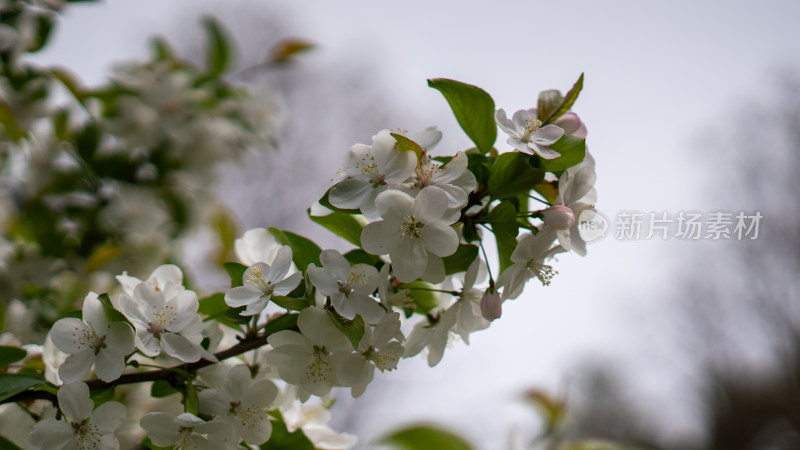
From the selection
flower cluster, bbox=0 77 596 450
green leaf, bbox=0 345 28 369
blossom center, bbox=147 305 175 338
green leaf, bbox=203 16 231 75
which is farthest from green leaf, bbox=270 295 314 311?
green leaf, bbox=203 16 231 75

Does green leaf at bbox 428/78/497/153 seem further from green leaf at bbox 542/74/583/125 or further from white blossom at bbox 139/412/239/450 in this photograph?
white blossom at bbox 139/412/239/450

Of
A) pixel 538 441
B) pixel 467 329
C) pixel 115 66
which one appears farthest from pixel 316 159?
pixel 467 329

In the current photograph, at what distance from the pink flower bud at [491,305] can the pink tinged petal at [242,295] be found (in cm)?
22

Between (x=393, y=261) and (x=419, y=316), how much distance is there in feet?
0.63

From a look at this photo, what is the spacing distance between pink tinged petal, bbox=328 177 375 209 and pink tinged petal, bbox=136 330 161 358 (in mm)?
217

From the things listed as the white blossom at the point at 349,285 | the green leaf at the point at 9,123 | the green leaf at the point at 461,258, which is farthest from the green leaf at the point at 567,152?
the green leaf at the point at 9,123

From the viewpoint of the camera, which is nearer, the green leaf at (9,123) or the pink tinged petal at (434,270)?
the pink tinged petal at (434,270)

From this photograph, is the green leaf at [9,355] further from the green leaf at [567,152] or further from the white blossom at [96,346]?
the green leaf at [567,152]

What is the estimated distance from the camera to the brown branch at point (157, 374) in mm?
585

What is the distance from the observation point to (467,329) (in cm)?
64

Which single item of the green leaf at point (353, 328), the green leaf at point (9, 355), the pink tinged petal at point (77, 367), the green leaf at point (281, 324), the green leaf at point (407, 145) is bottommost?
the green leaf at point (9, 355)

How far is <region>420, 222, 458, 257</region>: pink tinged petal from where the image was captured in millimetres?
542

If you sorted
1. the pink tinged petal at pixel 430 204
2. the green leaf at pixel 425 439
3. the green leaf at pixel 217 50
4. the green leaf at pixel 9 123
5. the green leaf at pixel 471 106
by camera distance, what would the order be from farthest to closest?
the green leaf at pixel 217 50
the green leaf at pixel 9 123
the green leaf at pixel 425 439
the green leaf at pixel 471 106
the pink tinged petal at pixel 430 204

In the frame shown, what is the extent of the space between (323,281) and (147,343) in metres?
0.18
